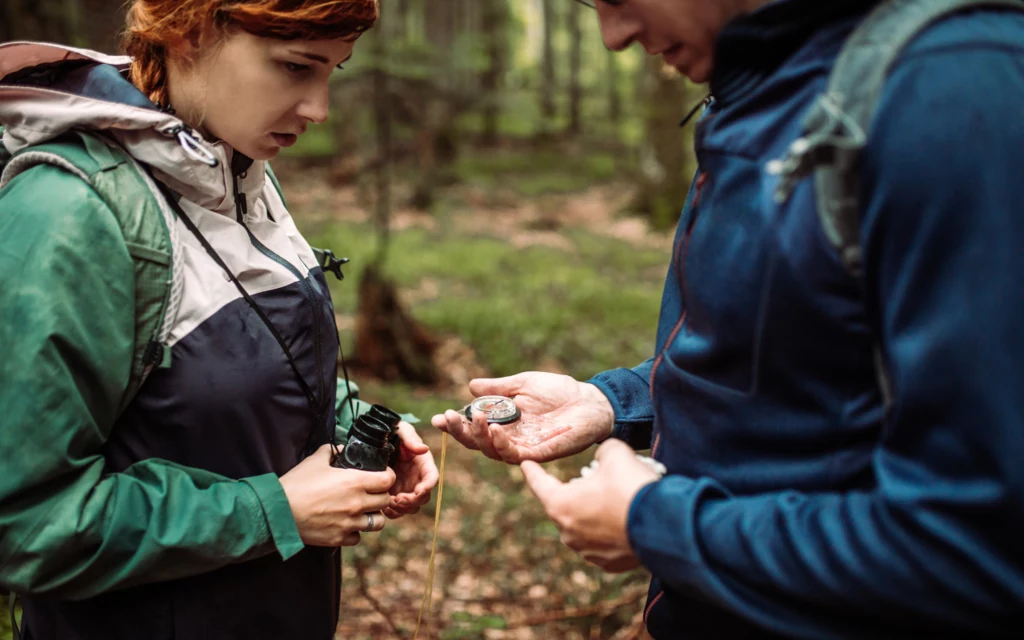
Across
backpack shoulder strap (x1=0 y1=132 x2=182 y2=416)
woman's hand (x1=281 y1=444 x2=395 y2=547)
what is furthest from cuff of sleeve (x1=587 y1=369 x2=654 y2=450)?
backpack shoulder strap (x1=0 y1=132 x2=182 y2=416)

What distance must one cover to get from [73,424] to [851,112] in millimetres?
1543

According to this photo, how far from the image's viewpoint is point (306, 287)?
2.01m

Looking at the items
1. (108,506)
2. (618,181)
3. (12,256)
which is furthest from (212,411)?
(618,181)

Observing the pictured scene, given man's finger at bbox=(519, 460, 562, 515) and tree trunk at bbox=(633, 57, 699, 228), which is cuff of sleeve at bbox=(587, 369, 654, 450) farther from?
tree trunk at bbox=(633, 57, 699, 228)

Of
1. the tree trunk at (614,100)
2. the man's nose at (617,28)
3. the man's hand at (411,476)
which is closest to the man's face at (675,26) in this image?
the man's nose at (617,28)

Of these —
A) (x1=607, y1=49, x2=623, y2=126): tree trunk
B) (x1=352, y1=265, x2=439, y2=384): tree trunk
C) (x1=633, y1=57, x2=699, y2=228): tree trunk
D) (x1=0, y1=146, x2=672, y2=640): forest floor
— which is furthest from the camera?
(x1=607, y1=49, x2=623, y2=126): tree trunk

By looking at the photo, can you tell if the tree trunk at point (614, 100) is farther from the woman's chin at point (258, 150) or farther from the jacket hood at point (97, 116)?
the jacket hood at point (97, 116)

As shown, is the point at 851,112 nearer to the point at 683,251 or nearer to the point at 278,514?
the point at 683,251

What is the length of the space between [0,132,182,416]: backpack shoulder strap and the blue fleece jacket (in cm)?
109

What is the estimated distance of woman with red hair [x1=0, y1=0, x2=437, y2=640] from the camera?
1.57 m

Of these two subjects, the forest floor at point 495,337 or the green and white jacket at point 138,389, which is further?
the forest floor at point 495,337

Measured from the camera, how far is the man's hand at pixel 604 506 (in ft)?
4.58

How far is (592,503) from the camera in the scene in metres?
1.43

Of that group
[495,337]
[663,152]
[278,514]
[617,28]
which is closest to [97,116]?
[278,514]
